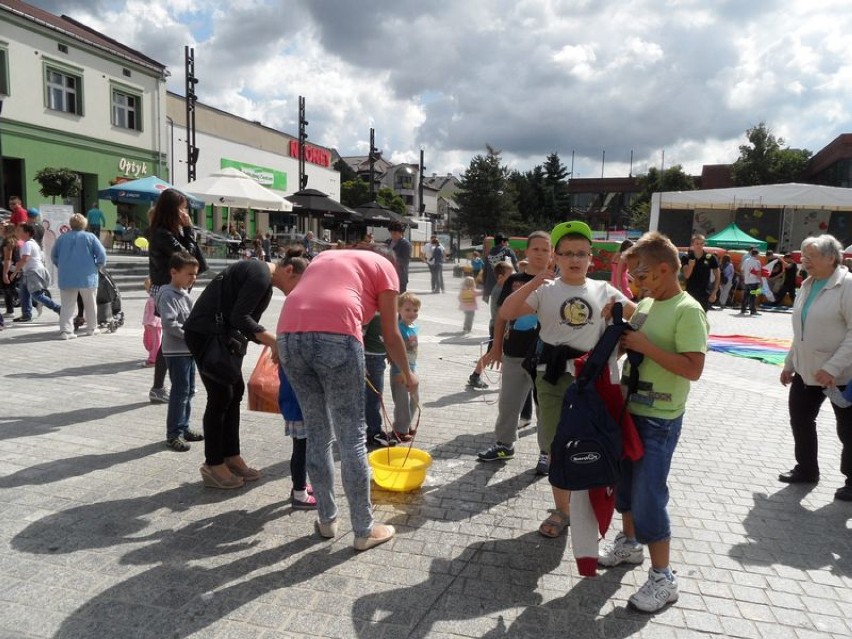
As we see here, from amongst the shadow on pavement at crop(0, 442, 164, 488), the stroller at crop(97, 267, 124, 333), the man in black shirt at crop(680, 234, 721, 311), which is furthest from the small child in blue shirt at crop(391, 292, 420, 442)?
the man in black shirt at crop(680, 234, 721, 311)

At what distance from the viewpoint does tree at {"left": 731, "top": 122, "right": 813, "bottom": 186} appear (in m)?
48.0

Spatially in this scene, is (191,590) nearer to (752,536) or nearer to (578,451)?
(578,451)

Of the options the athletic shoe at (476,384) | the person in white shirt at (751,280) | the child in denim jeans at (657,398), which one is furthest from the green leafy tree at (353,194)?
the child in denim jeans at (657,398)

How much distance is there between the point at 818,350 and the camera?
4.21 metres

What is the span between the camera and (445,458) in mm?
4828

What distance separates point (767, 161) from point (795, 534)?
175 ft

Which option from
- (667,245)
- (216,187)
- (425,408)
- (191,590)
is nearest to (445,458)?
(425,408)

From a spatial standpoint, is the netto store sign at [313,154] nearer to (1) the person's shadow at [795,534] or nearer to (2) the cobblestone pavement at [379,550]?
(2) the cobblestone pavement at [379,550]

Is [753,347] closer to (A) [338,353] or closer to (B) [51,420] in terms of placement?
(A) [338,353]

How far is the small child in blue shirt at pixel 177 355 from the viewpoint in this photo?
183 inches

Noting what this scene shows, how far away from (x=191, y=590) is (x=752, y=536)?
326 centimetres

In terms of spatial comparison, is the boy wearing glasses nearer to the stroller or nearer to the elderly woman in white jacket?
the elderly woman in white jacket

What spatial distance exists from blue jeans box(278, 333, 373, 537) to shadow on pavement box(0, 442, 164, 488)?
2.04 metres

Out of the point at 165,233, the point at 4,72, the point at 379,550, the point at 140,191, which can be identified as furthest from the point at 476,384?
the point at 4,72
